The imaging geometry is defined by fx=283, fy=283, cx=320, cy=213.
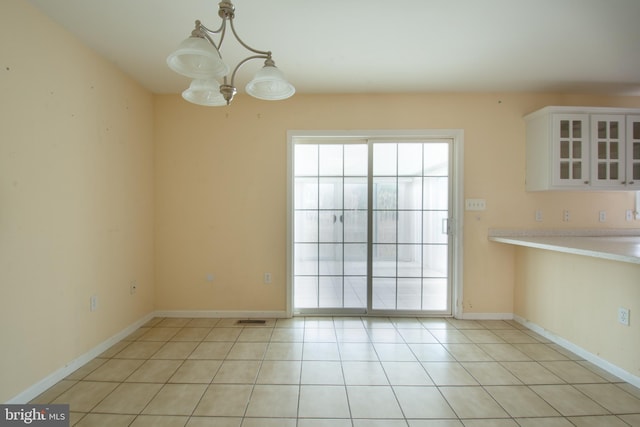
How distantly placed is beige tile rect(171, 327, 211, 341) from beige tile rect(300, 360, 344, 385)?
1.17 metres

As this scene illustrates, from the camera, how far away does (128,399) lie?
73.4 inches

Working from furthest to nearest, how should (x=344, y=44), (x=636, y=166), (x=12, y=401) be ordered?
(x=636, y=166) < (x=344, y=44) < (x=12, y=401)

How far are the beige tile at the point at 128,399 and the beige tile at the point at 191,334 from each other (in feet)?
2.40

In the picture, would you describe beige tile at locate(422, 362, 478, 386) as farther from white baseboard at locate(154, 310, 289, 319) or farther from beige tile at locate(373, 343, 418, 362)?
white baseboard at locate(154, 310, 289, 319)

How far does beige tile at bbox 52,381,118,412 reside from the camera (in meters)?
1.81

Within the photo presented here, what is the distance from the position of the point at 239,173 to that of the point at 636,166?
4164 mm

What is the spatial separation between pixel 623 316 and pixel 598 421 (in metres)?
0.87

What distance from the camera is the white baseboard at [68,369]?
5.96ft

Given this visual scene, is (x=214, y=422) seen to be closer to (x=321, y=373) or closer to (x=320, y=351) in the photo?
(x=321, y=373)

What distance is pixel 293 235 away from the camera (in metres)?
3.28

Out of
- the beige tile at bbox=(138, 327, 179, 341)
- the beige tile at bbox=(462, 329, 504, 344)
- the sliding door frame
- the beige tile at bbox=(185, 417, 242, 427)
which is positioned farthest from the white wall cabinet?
the beige tile at bbox=(138, 327, 179, 341)

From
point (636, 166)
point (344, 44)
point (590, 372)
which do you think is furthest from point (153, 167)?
point (636, 166)

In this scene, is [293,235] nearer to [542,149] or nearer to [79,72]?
[79,72]

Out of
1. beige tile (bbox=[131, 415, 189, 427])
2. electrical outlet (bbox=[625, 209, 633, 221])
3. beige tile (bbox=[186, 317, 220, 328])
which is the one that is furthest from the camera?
electrical outlet (bbox=[625, 209, 633, 221])
